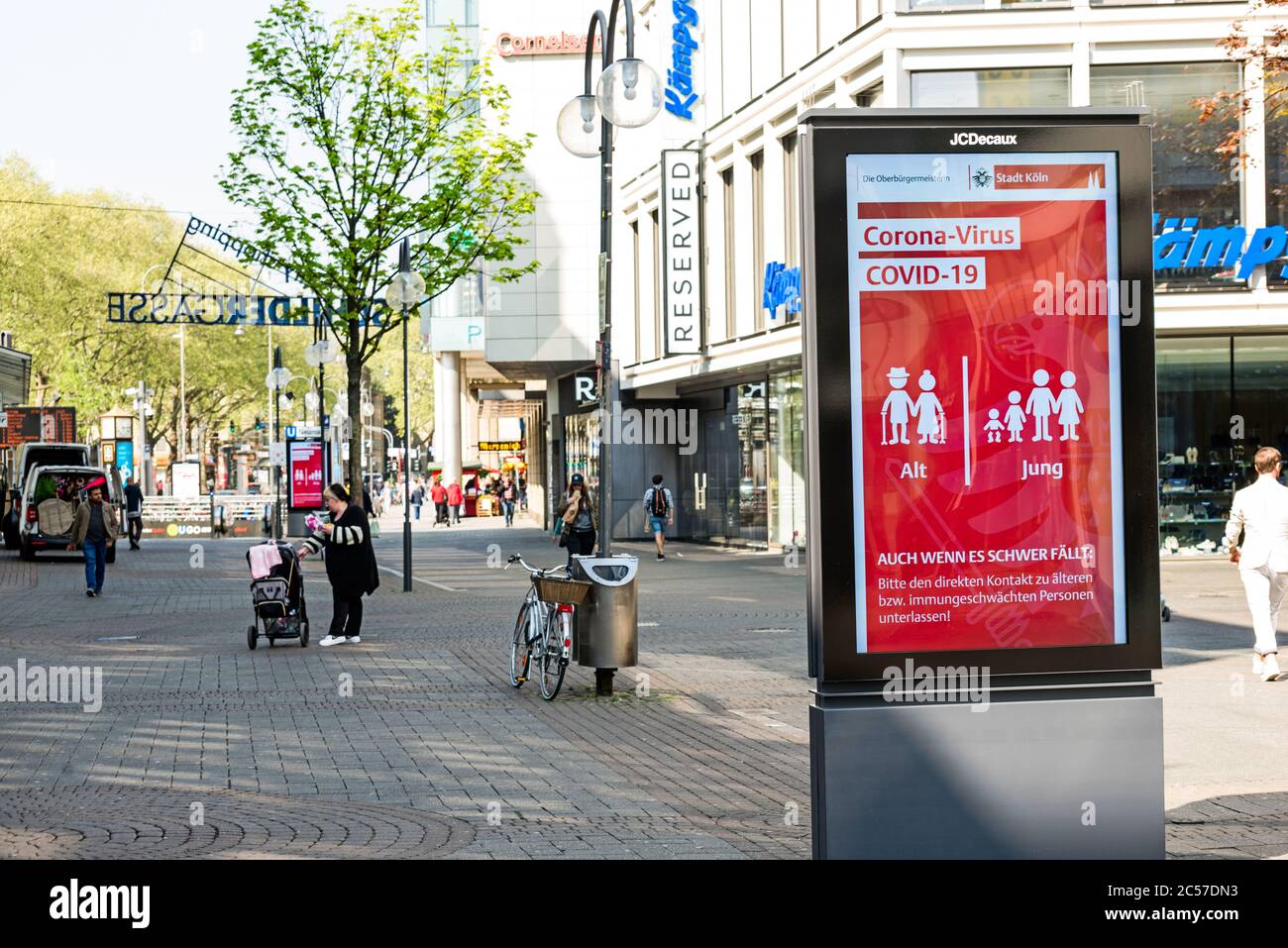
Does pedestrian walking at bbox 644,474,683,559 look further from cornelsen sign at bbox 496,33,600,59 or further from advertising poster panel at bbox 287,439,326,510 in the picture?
cornelsen sign at bbox 496,33,600,59

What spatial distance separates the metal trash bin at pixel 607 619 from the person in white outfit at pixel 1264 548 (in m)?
4.74

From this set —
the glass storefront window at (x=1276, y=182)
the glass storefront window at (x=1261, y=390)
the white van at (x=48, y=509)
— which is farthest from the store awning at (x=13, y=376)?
the glass storefront window at (x=1276, y=182)

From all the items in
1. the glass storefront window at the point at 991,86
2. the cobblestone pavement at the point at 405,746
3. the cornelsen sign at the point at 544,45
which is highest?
the cornelsen sign at the point at 544,45

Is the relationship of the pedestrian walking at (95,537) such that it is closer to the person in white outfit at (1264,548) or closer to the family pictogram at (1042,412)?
the person in white outfit at (1264,548)

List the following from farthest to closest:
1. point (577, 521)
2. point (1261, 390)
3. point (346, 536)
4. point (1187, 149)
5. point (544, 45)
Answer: point (544, 45)
point (1261, 390)
point (1187, 149)
point (577, 521)
point (346, 536)

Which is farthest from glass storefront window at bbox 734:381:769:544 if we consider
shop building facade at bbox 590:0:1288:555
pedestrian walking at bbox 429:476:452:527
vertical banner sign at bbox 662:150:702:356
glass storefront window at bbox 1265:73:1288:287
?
pedestrian walking at bbox 429:476:452:527

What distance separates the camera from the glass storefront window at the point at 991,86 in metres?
27.8

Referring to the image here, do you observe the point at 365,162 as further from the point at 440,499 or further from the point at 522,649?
the point at 440,499

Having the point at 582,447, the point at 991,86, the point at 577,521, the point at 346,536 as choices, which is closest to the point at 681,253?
the point at 991,86

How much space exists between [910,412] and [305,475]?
36.0 m

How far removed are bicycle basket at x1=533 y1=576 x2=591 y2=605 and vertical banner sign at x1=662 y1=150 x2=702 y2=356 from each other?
2387 centimetres

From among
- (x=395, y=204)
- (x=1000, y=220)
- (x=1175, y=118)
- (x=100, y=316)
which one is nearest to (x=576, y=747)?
(x=1000, y=220)

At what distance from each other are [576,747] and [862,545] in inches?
193

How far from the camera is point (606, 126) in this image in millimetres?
16609
